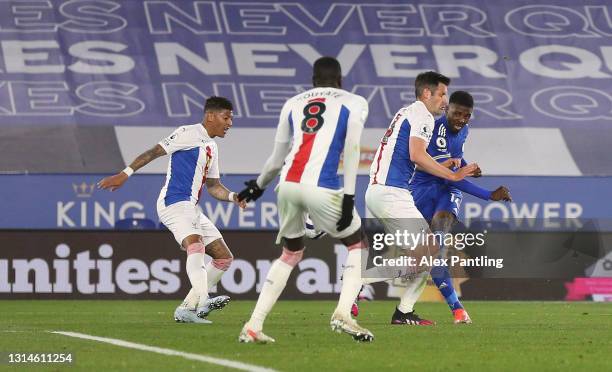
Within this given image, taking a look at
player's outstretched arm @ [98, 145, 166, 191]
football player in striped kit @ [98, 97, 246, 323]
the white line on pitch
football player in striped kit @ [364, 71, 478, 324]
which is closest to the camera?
the white line on pitch

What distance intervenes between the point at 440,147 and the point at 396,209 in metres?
1.25

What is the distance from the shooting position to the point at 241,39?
24.0 m

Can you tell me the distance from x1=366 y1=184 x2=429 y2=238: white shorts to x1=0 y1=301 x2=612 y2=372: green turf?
2.79 ft

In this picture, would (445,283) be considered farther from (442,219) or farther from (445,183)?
(445,183)

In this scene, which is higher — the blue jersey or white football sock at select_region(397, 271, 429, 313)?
the blue jersey

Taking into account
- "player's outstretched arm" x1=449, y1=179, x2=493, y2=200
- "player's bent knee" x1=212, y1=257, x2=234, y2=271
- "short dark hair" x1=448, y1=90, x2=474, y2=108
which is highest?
"short dark hair" x1=448, y1=90, x2=474, y2=108

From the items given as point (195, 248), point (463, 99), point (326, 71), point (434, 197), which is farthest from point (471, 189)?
point (326, 71)

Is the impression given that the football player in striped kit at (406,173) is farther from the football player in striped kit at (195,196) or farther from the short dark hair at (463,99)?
the football player in striped kit at (195,196)

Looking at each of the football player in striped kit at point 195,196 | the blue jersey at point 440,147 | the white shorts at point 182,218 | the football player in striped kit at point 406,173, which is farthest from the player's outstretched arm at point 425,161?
the white shorts at point 182,218

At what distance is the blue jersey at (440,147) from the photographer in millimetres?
11805

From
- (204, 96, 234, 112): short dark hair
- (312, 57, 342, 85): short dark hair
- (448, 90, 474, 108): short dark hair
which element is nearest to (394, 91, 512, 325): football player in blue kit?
(448, 90, 474, 108): short dark hair

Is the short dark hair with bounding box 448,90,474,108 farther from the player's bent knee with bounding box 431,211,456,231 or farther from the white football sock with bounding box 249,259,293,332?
the white football sock with bounding box 249,259,293,332

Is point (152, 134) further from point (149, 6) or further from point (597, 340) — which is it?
point (597, 340)

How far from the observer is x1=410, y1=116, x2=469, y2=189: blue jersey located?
1180 cm
